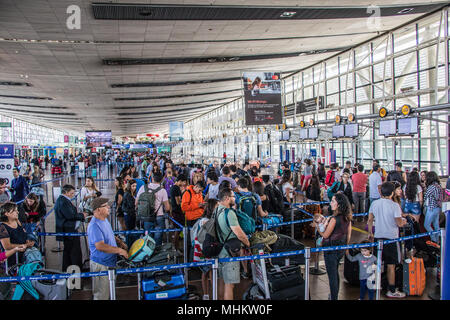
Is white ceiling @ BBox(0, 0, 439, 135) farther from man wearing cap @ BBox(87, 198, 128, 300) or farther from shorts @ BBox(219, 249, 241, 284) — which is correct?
shorts @ BBox(219, 249, 241, 284)

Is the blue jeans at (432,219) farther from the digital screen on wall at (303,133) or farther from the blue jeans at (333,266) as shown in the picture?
the digital screen on wall at (303,133)

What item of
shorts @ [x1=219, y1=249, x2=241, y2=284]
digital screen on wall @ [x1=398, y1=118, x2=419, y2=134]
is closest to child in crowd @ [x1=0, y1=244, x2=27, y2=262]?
shorts @ [x1=219, y1=249, x2=241, y2=284]

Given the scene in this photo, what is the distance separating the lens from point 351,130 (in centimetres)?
1262

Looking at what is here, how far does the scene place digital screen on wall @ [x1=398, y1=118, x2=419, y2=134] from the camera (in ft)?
31.4

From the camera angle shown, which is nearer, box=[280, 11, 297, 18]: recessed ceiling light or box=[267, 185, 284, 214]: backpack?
box=[267, 185, 284, 214]: backpack

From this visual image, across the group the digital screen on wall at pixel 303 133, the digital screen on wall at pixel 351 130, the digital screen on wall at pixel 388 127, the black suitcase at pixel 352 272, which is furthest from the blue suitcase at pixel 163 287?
the digital screen on wall at pixel 303 133

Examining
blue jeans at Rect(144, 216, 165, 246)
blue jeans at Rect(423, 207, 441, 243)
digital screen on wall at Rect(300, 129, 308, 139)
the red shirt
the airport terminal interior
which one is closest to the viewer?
the airport terminal interior

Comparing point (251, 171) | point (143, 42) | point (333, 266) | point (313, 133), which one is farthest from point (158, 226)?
point (313, 133)

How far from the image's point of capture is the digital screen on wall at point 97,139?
31.8 meters

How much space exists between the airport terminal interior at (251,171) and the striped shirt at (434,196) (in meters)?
0.04

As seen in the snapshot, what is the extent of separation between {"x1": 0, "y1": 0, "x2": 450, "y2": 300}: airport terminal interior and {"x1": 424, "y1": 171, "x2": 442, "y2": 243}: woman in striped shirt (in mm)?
25

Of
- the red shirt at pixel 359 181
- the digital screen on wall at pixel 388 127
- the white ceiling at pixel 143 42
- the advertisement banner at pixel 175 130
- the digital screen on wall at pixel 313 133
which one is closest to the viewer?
the white ceiling at pixel 143 42

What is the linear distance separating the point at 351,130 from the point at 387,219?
849cm

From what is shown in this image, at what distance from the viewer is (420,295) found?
4793 millimetres
